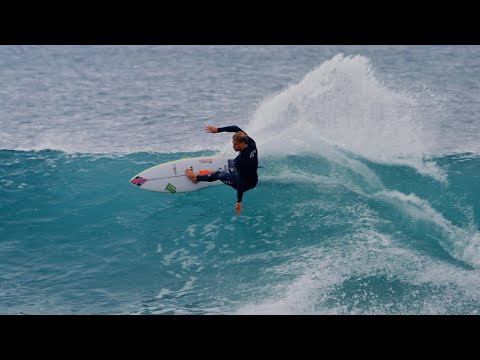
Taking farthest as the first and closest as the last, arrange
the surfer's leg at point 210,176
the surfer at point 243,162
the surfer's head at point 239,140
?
the surfer's leg at point 210,176 < the surfer at point 243,162 < the surfer's head at point 239,140

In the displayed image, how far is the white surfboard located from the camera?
1366 cm

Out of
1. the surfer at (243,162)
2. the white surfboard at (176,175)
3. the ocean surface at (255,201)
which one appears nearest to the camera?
the ocean surface at (255,201)

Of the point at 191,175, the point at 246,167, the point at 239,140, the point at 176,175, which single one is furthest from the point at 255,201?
the point at 239,140

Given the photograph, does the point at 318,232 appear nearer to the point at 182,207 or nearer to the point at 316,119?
the point at 182,207

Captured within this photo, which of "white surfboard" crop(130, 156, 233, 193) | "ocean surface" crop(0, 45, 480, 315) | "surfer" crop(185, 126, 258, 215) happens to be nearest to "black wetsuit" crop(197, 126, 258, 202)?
"surfer" crop(185, 126, 258, 215)

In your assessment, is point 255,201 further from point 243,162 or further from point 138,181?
point 138,181

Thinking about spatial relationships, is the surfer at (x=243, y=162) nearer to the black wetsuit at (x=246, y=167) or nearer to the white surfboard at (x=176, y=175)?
the black wetsuit at (x=246, y=167)

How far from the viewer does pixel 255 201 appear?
13594mm

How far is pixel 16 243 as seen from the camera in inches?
484

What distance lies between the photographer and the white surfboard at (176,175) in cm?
1366

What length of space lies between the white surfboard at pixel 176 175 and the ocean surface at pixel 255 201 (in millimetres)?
294

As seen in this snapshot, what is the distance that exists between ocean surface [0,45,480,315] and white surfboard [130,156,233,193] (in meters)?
0.29

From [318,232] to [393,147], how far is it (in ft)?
14.8

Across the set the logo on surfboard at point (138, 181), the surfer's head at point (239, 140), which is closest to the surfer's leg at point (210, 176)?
the logo on surfboard at point (138, 181)
